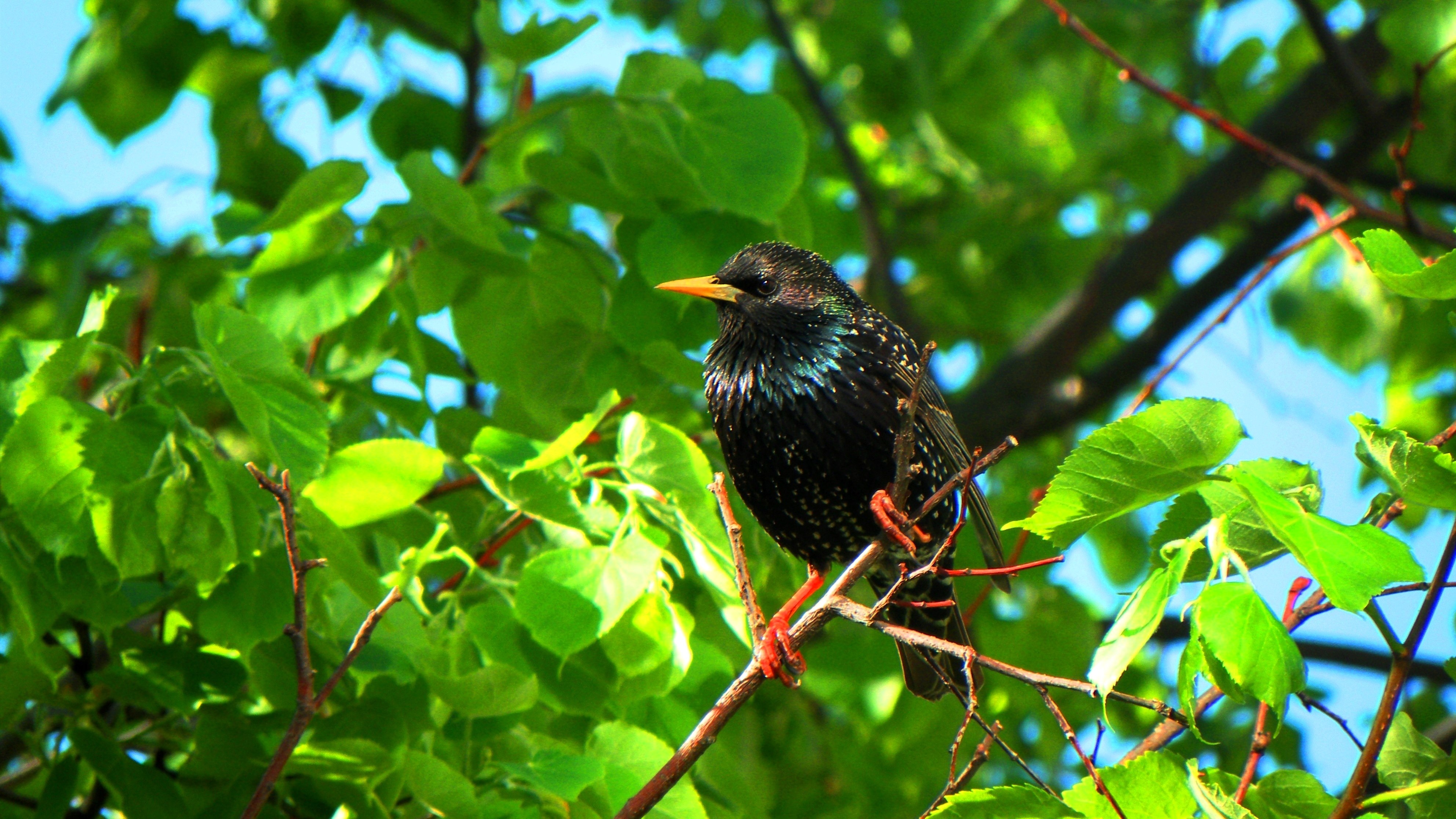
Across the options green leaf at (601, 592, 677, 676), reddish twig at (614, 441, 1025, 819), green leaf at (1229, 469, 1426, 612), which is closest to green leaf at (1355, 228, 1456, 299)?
green leaf at (1229, 469, 1426, 612)

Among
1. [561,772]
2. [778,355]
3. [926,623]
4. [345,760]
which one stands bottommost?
[345,760]

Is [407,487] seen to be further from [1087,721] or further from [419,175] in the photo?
[1087,721]

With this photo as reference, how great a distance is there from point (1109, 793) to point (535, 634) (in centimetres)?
100

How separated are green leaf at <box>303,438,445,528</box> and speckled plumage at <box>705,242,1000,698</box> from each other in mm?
806

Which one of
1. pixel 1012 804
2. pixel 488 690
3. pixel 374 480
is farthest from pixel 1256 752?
pixel 374 480

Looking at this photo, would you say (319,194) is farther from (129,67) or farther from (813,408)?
(129,67)

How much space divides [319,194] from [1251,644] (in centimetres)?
221

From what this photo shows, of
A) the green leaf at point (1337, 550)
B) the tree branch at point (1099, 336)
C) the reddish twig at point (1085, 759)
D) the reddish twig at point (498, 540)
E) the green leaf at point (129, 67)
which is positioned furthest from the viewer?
the tree branch at point (1099, 336)

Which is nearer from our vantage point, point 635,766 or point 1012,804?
point 1012,804

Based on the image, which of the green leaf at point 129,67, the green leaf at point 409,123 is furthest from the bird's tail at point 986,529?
the green leaf at point 129,67

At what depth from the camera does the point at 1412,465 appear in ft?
5.47

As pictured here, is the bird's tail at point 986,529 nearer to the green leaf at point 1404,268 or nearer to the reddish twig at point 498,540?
the reddish twig at point 498,540

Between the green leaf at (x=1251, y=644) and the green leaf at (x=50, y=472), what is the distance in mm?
1806

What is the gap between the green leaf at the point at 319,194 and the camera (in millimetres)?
2799
